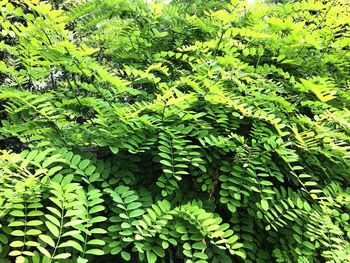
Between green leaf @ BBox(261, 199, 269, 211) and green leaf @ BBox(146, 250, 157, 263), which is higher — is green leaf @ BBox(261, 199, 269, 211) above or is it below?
above

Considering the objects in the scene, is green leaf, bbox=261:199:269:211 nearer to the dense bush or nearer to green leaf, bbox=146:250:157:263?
the dense bush

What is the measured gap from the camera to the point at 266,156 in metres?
1.37

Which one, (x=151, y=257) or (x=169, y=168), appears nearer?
A: (x=151, y=257)

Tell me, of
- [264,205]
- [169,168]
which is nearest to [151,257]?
[169,168]

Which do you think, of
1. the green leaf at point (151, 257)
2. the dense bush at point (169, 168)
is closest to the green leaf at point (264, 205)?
the dense bush at point (169, 168)

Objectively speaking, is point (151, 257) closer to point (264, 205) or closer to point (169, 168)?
point (169, 168)

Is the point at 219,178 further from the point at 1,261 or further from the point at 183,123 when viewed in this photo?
the point at 1,261

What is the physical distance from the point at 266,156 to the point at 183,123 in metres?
Answer: 0.39

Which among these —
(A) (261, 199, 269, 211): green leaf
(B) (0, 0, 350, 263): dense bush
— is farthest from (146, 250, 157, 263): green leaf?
(A) (261, 199, 269, 211): green leaf

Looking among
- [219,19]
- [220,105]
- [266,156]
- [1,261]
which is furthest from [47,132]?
[219,19]

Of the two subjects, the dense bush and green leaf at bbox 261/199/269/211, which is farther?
green leaf at bbox 261/199/269/211

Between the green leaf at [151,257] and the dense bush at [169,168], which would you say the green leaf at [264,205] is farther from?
the green leaf at [151,257]

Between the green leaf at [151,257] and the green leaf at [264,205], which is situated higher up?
the green leaf at [264,205]

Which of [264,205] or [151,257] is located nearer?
[151,257]
